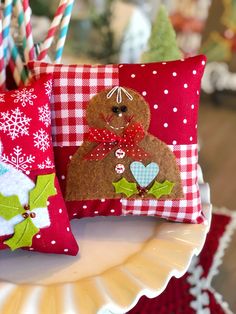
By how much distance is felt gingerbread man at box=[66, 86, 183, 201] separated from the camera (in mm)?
809

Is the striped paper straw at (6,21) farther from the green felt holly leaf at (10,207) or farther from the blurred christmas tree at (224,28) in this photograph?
the blurred christmas tree at (224,28)

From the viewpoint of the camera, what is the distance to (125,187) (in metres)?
0.82

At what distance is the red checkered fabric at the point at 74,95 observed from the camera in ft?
2.66

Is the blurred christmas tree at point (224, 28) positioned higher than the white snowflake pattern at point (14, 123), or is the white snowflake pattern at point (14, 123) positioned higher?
the blurred christmas tree at point (224, 28)

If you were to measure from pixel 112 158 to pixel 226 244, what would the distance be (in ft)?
1.85

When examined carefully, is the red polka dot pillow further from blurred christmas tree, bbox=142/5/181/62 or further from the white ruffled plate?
blurred christmas tree, bbox=142/5/181/62

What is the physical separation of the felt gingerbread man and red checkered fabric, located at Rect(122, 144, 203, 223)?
0.06 ft

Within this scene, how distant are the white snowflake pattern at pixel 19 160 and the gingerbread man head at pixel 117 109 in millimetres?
136

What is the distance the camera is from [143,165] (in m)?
0.81

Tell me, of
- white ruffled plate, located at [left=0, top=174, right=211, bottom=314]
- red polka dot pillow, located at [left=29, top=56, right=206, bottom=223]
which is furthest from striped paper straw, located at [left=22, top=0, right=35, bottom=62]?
white ruffled plate, located at [left=0, top=174, right=211, bottom=314]

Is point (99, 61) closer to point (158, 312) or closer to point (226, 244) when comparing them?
point (226, 244)

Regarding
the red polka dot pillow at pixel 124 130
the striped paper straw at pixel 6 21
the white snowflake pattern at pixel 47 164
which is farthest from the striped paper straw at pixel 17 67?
the white snowflake pattern at pixel 47 164

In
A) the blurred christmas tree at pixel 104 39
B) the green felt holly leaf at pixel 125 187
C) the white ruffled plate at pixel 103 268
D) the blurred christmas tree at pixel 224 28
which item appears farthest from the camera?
the blurred christmas tree at pixel 224 28

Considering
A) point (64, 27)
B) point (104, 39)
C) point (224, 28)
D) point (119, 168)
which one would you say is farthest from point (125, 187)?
point (224, 28)
